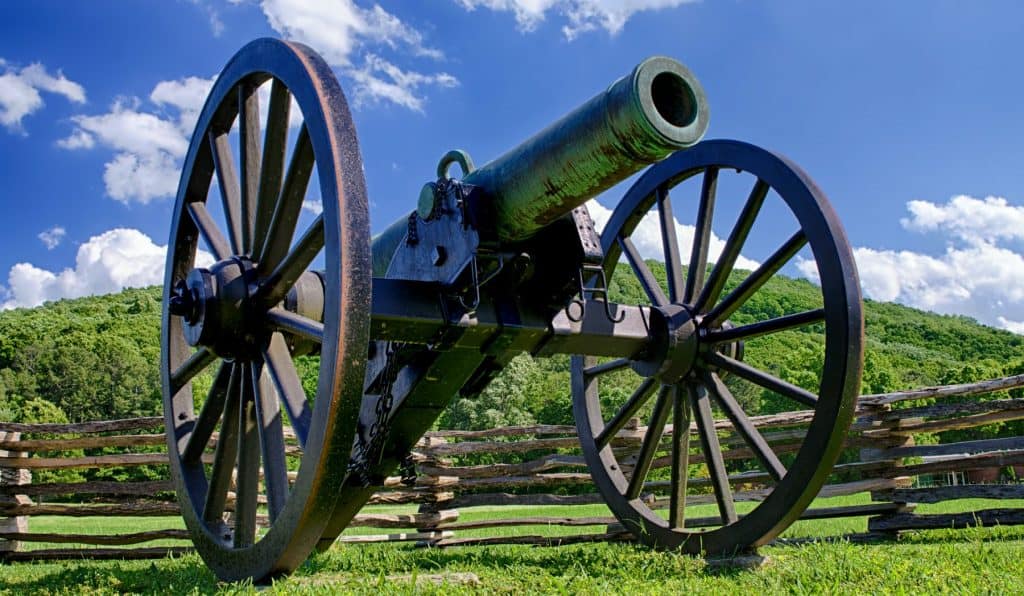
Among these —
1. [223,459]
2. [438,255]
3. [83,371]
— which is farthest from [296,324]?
[83,371]

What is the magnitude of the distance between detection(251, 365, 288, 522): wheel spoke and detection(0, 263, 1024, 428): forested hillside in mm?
29799

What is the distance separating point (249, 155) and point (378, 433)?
1.55m

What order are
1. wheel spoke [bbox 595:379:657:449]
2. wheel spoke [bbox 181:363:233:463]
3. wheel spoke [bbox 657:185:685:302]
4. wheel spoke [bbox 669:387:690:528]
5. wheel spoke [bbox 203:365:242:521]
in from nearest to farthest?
wheel spoke [bbox 203:365:242:521] → wheel spoke [bbox 181:363:233:463] → wheel spoke [bbox 669:387:690:528] → wheel spoke [bbox 657:185:685:302] → wheel spoke [bbox 595:379:657:449]

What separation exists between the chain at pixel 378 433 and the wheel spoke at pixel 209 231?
3.29 feet

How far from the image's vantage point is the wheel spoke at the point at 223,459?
402 cm

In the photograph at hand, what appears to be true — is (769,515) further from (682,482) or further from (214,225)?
(214,225)

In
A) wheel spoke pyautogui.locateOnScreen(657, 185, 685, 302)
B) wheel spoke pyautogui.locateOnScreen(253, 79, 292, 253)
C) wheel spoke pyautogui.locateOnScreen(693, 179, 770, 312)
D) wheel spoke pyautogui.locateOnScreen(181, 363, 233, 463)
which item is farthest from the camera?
wheel spoke pyautogui.locateOnScreen(657, 185, 685, 302)

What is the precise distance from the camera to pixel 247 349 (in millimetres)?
3852

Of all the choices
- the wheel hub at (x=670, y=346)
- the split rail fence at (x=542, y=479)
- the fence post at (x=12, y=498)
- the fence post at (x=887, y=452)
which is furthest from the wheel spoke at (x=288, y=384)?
the fence post at (x=887, y=452)

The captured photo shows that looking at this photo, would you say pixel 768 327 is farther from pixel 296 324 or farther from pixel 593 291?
pixel 296 324

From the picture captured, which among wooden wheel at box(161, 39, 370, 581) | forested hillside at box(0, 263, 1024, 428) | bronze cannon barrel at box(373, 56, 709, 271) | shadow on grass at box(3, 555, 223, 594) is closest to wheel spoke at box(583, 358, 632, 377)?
bronze cannon barrel at box(373, 56, 709, 271)

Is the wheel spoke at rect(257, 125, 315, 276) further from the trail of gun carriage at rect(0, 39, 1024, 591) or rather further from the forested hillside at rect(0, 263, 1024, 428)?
the forested hillside at rect(0, 263, 1024, 428)

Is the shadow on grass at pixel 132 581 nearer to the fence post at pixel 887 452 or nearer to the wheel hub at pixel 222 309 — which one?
the wheel hub at pixel 222 309

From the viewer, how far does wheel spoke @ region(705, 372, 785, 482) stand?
173 inches
